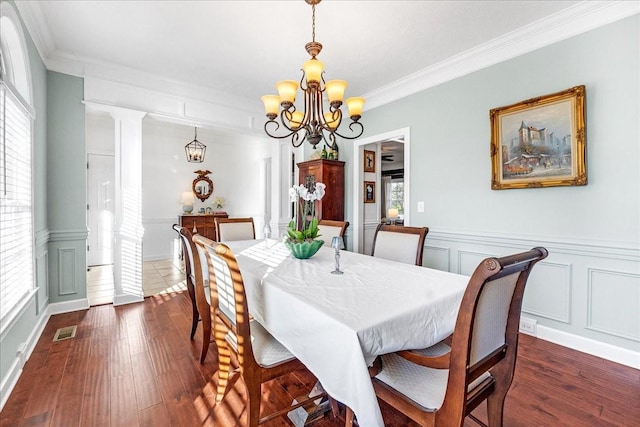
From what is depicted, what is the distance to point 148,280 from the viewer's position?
4484mm

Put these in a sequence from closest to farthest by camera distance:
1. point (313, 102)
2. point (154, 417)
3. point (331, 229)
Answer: point (154, 417) → point (313, 102) → point (331, 229)

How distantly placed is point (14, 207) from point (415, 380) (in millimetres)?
2710

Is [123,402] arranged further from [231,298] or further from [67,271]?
[67,271]

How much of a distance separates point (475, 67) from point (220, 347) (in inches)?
129

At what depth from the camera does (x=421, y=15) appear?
2.35 meters

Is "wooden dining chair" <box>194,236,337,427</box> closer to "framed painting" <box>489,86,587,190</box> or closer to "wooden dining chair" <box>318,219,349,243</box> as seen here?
"wooden dining chair" <box>318,219,349,243</box>

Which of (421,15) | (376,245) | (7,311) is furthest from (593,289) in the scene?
(7,311)

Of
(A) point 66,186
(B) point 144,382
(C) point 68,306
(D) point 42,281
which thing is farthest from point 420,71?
(C) point 68,306

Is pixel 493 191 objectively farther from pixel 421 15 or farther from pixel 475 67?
pixel 421 15

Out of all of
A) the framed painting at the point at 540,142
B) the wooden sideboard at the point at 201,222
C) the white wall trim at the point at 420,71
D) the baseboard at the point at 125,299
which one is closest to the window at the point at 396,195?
the wooden sideboard at the point at 201,222

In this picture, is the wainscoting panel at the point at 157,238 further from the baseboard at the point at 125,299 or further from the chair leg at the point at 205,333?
the chair leg at the point at 205,333

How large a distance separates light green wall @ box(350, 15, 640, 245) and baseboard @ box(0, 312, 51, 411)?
3.61m

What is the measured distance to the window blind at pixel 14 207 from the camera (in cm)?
183

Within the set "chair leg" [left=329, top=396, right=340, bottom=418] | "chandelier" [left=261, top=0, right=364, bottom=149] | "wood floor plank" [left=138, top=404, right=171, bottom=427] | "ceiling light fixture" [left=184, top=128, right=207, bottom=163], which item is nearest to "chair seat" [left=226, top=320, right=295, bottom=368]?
"chair leg" [left=329, top=396, right=340, bottom=418]
